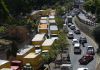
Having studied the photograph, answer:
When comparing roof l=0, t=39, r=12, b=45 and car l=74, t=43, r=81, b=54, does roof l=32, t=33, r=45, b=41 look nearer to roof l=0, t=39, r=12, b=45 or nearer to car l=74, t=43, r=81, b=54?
car l=74, t=43, r=81, b=54

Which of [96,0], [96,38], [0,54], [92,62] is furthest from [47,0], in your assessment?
[0,54]

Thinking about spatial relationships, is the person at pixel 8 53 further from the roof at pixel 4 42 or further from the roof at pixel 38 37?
the roof at pixel 38 37

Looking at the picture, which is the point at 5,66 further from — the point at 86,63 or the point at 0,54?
the point at 86,63

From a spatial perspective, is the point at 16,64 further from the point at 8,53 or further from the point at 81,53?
the point at 81,53

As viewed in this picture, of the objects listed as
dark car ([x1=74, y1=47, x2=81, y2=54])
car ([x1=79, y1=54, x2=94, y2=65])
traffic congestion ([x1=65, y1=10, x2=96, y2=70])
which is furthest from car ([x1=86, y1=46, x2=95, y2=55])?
car ([x1=79, y1=54, x2=94, y2=65])

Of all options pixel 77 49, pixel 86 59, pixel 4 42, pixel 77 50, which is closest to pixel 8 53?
pixel 4 42

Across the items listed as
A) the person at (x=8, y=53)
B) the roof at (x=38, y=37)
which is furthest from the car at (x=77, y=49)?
the person at (x=8, y=53)

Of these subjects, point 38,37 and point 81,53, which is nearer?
point 81,53

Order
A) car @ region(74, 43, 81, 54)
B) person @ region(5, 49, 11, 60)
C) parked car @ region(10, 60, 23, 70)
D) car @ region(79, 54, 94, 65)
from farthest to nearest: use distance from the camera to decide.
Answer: car @ region(74, 43, 81, 54), car @ region(79, 54, 94, 65), person @ region(5, 49, 11, 60), parked car @ region(10, 60, 23, 70)
